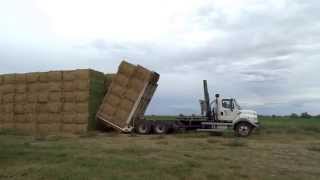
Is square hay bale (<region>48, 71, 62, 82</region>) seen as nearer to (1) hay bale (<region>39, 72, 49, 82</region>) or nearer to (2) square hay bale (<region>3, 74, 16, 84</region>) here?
(1) hay bale (<region>39, 72, 49, 82</region>)

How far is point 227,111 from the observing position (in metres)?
32.1

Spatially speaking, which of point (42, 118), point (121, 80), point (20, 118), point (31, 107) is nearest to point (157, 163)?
point (121, 80)

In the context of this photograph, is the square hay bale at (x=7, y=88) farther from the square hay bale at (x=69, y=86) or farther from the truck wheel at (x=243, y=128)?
the truck wheel at (x=243, y=128)

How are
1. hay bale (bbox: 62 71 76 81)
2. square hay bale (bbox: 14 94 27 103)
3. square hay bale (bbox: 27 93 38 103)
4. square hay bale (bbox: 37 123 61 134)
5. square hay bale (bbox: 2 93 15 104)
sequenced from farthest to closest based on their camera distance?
1. square hay bale (bbox: 2 93 15 104)
2. square hay bale (bbox: 14 94 27 103)
3. square hay bale (bbox: 27 93 38 103)
4. square hay bale (bbox: 37 123 61 134)
5. hay bale (bbox: 62 71 76 81)

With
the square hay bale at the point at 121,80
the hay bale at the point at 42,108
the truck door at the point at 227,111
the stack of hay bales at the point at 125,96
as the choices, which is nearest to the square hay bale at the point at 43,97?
the hay bale at the point at 42,108

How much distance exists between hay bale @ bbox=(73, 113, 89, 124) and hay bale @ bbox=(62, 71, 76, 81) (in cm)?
209

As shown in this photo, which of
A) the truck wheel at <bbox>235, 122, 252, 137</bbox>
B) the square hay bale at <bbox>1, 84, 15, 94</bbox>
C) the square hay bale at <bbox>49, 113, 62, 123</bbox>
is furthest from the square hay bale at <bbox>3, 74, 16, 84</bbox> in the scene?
the truck wheel at <bbox>235, 122, 252, 137</bbox>

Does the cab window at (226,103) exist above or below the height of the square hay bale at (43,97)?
below

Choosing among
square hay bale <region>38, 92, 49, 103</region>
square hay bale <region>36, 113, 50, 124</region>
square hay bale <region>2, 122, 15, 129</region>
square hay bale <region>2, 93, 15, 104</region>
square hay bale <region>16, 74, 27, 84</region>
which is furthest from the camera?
square hay bale <region>2, 93, 15, 104</region>

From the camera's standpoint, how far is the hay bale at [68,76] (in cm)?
3156

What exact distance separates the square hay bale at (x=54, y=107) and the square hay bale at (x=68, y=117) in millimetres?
455

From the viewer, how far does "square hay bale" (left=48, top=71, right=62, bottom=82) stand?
32031 millimetres

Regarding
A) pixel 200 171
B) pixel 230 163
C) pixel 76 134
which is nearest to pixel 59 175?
pixel 200 171

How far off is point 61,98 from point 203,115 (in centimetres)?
818
